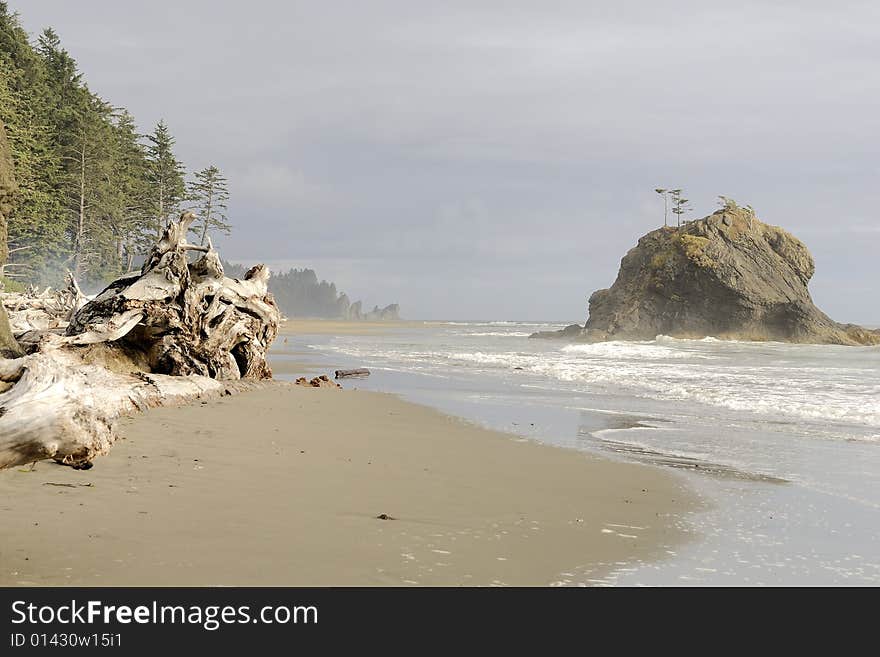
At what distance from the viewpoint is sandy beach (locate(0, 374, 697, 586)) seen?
143 inches

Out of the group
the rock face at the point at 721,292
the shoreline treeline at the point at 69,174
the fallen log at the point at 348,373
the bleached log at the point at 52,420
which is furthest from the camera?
the rock face at the point at 721,292

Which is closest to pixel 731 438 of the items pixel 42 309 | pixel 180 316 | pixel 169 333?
pixel 180 316

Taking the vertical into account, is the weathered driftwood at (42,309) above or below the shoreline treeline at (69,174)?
below

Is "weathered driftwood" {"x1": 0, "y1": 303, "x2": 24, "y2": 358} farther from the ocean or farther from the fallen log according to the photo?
the fallen log

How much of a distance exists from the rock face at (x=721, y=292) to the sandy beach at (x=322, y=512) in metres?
49.2

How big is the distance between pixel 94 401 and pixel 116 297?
23.2ft

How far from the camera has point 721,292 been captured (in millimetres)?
55531

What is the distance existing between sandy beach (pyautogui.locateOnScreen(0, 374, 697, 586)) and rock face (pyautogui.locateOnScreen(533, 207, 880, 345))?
1937 inches

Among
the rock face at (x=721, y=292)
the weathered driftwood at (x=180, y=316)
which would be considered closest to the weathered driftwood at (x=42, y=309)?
the weathered driftwood at (x=180, y=316)

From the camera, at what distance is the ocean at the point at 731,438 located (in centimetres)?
431

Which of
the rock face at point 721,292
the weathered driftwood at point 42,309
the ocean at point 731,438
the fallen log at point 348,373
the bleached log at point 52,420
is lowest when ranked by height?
the fallen log at point 348,373

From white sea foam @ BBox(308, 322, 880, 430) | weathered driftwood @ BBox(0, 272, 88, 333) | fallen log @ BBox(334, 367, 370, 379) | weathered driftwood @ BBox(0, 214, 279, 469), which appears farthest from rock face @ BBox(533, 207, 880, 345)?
weathered driftwood @ BBox(0, 214, 279, 469)

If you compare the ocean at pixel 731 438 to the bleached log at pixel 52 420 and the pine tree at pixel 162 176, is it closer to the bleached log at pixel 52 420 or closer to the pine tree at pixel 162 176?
the bleached log at pixel 52 420
